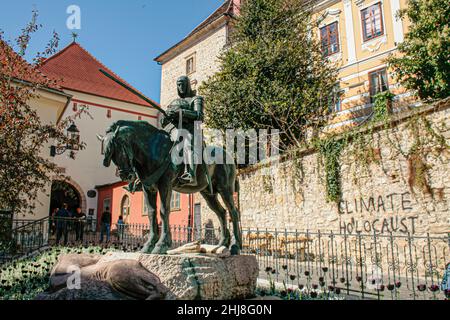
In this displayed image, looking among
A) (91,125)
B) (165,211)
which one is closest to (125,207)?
(91,125)

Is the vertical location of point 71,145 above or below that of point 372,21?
below

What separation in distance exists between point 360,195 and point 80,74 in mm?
24172

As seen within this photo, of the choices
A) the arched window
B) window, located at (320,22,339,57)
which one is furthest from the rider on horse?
the arched window

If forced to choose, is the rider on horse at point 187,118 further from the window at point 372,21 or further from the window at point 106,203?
the window at point 106,203

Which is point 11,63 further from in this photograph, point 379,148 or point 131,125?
point 379,148

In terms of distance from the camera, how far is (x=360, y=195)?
34.5ft

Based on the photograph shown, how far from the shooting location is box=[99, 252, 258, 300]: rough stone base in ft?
14.3

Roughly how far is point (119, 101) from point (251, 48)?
15.1 meters

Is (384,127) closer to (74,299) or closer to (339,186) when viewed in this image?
(339,186)

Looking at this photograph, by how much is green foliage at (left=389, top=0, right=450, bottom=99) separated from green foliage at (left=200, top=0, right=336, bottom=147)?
3.22 m

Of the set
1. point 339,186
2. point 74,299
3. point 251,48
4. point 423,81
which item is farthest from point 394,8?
point 74,299

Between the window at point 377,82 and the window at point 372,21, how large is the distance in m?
1.97

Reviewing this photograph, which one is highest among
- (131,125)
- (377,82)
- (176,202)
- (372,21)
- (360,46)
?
(372,21)

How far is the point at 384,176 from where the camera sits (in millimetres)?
10031
